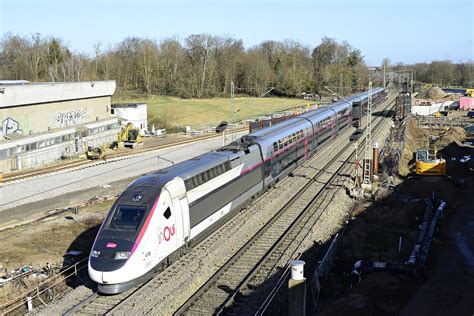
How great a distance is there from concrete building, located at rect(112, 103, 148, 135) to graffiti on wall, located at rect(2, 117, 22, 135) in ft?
62.4

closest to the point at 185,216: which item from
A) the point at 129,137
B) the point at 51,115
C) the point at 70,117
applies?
the point at 51,115

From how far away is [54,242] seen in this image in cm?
2414

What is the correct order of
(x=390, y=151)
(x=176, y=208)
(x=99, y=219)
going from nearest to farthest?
(x=176, y=208), (x=99, y=219), (x=390, y=151)

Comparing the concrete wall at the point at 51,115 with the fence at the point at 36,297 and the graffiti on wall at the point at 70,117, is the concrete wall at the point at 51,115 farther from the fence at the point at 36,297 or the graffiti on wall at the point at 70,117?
the fence at the point at 36,297

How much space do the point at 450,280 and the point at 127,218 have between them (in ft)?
42.0

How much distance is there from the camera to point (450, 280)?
64.4 ft

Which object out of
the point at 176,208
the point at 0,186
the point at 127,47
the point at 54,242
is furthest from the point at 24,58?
the point at 176,208

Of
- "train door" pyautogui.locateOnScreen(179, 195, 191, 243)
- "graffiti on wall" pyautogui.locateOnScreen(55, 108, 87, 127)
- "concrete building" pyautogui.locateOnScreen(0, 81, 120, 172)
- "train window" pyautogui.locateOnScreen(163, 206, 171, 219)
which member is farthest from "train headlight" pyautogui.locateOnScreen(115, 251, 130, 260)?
"graffiti on wall" pyautogui.locateOnScreen(55, 108, 87, 127)

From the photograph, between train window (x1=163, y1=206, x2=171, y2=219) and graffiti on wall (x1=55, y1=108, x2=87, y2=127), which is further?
graffiti on wall (x1=55, y1=108, x2=87, y2=127)

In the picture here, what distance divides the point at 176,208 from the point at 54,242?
28.8 ft

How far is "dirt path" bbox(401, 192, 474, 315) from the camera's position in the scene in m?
17.0

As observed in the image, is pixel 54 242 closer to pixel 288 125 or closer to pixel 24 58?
pixel 288 125

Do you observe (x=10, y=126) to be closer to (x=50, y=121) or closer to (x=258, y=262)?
(x=50, y=121)

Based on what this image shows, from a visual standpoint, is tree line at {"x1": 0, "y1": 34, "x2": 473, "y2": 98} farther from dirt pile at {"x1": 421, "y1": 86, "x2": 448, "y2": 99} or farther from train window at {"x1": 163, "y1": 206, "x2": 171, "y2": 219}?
train window at {"x1": 163, "y1": 206, "x2": 171, "y2": 219}
